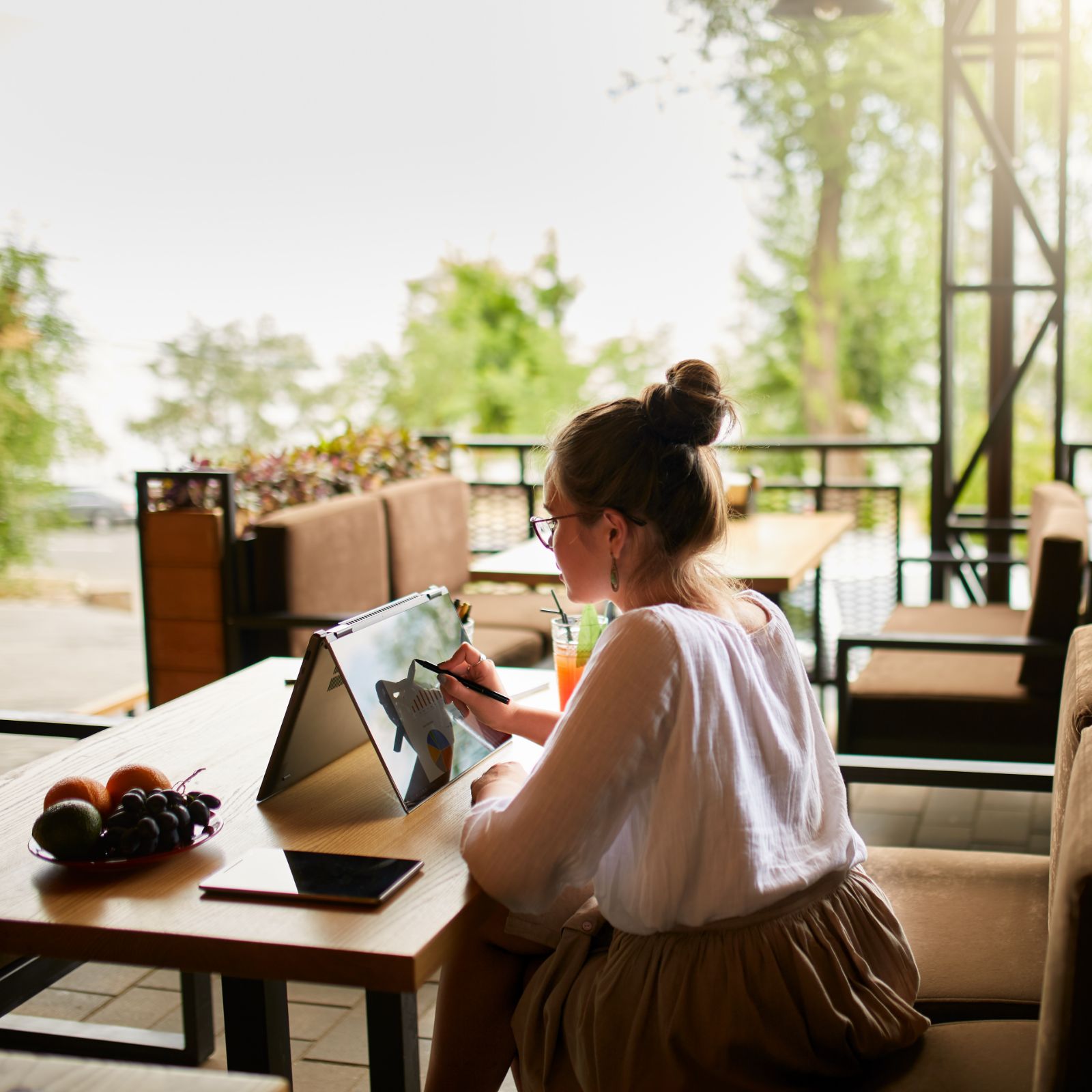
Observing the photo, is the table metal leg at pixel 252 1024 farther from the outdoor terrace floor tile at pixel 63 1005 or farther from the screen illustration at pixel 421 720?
the outdoor terrace floor tile at pixel 63 1005

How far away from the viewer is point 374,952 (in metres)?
1.14

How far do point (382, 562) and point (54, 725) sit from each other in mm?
1897

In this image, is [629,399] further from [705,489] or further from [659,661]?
[659,661]

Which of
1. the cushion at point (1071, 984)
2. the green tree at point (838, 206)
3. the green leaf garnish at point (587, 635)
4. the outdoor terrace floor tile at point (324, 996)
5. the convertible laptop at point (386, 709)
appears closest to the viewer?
the cushion at point (1071, 984)

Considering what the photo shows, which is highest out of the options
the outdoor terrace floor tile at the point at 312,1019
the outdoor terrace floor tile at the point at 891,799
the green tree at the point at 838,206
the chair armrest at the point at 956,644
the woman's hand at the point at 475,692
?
the green tree at the point at 838,206

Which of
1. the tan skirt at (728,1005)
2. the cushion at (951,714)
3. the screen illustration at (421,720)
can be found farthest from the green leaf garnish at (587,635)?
the cushion at (951,714)

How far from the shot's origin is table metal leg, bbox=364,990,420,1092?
4.15 feet

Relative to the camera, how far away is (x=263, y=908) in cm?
124

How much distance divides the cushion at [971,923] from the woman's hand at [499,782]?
61 centimetres

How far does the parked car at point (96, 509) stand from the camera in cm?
917

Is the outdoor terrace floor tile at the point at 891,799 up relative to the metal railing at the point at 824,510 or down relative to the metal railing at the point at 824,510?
down

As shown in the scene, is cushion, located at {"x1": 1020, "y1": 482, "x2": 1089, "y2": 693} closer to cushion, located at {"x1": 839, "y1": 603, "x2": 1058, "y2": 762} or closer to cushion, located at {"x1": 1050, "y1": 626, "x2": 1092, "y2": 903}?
cushion, located at {"x1": 839, "y1": 603, "x2": 1058, "y2": 762}

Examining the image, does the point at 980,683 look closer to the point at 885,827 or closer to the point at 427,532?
the point at 885,827

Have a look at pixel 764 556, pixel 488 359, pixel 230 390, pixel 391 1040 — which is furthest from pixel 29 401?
pixel 391 1040
